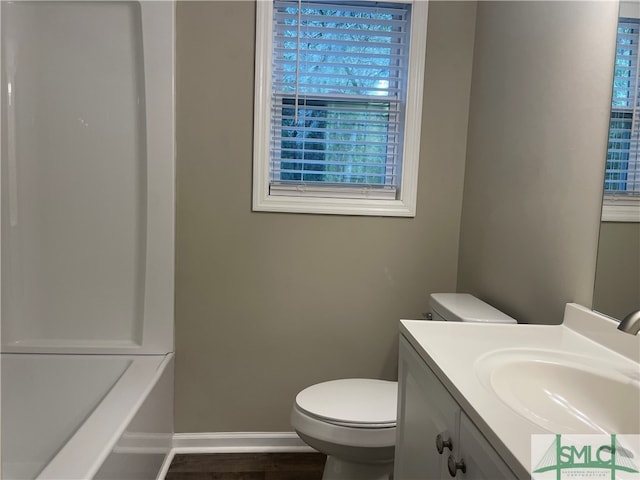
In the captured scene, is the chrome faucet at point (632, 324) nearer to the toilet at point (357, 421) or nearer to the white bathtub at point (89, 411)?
the toilet at point (357, 421)

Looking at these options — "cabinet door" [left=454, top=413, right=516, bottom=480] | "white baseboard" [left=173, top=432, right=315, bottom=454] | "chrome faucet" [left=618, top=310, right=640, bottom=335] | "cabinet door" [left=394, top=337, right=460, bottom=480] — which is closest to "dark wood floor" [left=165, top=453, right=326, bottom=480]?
"white baseboard" [left=173, top=432, right=315, bottom=454]

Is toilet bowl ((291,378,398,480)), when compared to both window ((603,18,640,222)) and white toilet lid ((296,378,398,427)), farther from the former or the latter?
window ((603,18,640,222))

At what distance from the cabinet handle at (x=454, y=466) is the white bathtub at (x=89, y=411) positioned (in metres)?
0.91

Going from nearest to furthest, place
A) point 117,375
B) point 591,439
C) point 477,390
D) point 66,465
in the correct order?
point 591,439, point 477,390, point 66,465, point 117,375

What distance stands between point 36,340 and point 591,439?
2176mm

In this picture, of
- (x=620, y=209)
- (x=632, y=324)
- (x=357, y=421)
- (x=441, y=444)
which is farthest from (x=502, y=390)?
(x=357, y=421)

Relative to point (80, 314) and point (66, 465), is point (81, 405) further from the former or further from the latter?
point (66, 465)

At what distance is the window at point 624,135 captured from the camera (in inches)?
47.5

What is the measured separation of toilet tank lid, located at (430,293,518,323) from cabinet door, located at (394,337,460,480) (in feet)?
1.30

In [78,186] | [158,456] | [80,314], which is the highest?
[78,186]

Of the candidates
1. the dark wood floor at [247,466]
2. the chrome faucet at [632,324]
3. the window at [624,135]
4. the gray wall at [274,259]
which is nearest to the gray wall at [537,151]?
the window at [624,135]

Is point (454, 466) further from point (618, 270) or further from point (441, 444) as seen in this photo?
point (618, 270)

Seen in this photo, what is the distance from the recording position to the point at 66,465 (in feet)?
4.05

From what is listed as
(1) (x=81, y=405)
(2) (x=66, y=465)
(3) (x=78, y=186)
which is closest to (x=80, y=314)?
(1) (x=81, y=405)
